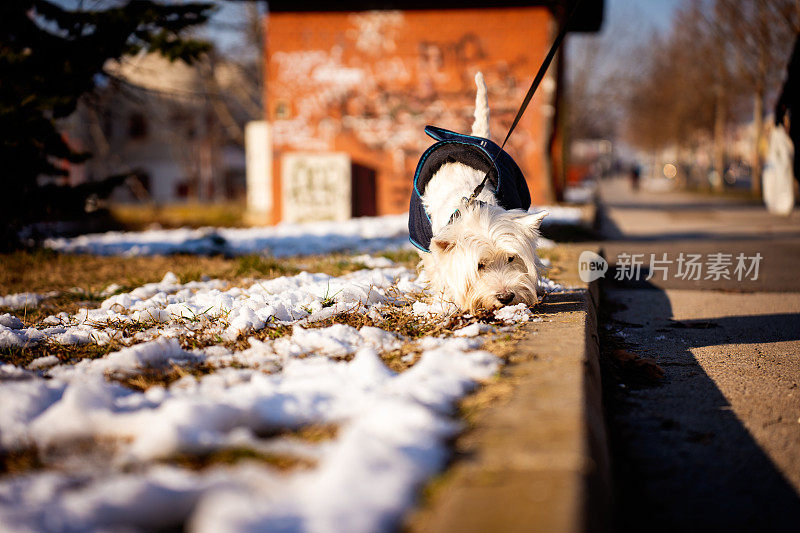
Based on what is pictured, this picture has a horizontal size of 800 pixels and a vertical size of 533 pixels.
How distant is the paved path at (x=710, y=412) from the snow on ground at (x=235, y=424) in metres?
0.68

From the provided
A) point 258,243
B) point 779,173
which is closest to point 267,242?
point 258,243

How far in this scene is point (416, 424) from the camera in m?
1.76

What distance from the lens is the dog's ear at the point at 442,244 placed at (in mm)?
3410

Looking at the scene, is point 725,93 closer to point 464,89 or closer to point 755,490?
point 464,89

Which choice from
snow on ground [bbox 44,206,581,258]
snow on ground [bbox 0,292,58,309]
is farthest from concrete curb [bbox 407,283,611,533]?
snow on ground [bbox 44,206,581,258]

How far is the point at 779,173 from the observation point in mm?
7445

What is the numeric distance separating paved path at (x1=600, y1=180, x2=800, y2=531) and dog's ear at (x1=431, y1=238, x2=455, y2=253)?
1.17 meters

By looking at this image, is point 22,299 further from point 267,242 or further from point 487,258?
point 267,242

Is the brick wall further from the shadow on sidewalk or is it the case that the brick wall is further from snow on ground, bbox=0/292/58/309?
the shadow on sidewalk

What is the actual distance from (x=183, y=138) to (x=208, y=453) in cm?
3600

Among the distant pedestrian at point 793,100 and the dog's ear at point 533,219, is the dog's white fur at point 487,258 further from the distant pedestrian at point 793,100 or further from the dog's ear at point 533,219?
the distant pedestrian at point 793,100

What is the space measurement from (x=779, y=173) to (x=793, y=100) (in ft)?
7.58

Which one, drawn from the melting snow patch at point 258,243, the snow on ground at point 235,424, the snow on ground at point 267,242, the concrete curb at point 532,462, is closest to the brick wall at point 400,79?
the snow on ground at point 267,242

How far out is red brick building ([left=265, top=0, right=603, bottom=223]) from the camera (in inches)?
545
